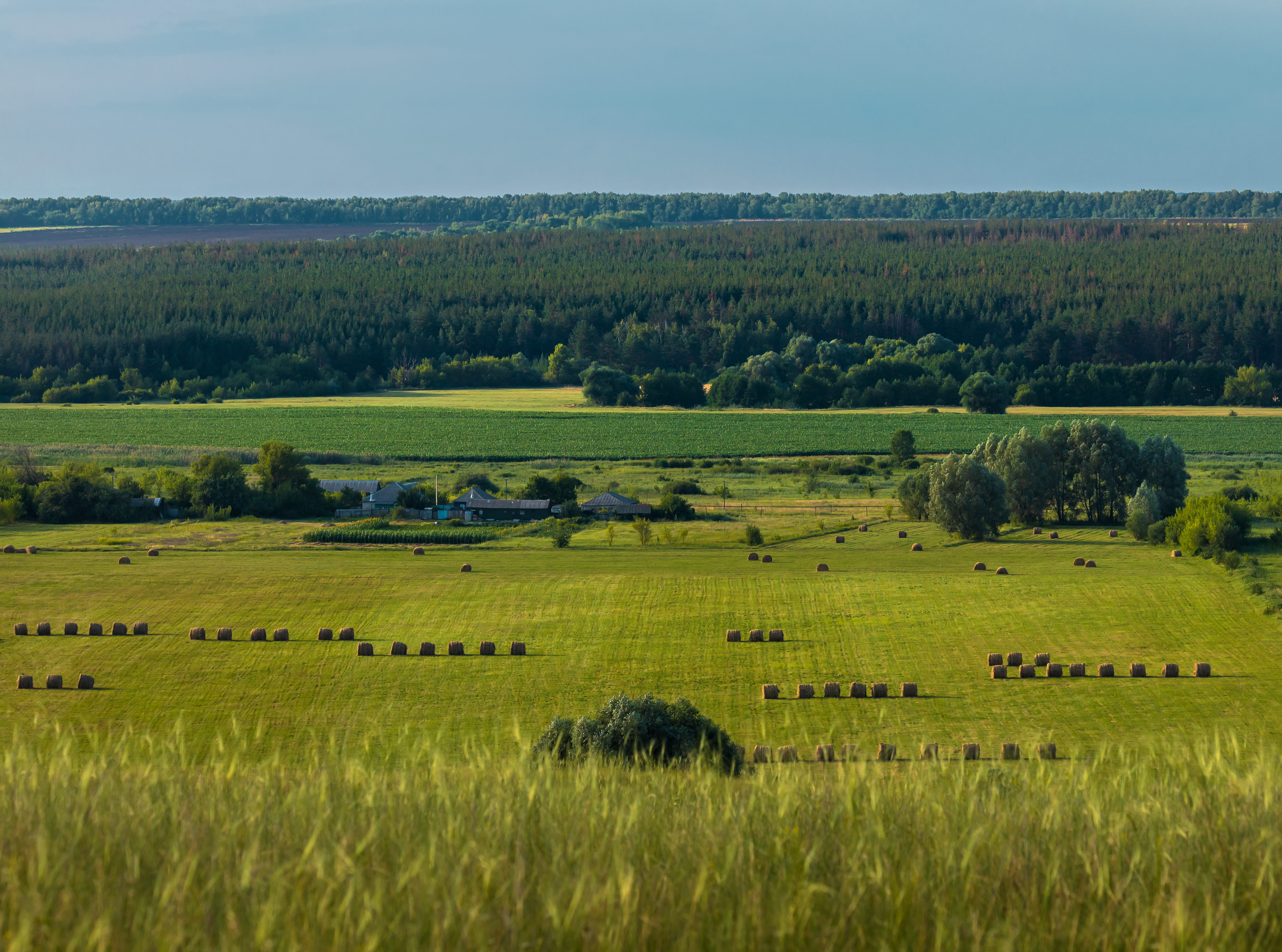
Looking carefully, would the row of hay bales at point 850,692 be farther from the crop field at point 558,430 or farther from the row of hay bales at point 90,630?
the crop field at point 558,430

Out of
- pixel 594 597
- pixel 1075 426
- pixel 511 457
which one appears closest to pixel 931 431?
pixel 511 457

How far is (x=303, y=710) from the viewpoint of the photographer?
4038 centimetres

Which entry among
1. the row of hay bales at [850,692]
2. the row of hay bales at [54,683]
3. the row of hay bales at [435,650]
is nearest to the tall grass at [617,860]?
the row of hay bales at [850,692]

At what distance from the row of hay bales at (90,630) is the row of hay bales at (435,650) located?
9.22 meters

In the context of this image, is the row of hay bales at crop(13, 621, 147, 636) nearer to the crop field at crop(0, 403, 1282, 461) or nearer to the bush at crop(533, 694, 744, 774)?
the bush at crop(533, 694, 744, 774)

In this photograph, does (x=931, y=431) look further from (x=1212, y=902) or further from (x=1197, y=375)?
(x=1212, y=902)

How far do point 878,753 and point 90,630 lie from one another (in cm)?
4379

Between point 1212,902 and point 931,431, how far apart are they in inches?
5483

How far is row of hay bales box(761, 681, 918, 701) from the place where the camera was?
41.6 meters

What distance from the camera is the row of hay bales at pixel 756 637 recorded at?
164 ft

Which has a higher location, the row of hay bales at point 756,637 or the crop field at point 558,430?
the row of hay bales at point 756,637

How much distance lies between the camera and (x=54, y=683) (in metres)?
42.7

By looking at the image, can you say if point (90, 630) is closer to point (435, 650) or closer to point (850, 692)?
point (435, 650)

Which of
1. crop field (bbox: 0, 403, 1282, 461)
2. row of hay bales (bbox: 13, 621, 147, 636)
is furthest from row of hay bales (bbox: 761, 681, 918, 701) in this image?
crop field (bbox: 0, 403, 1282, 461)
